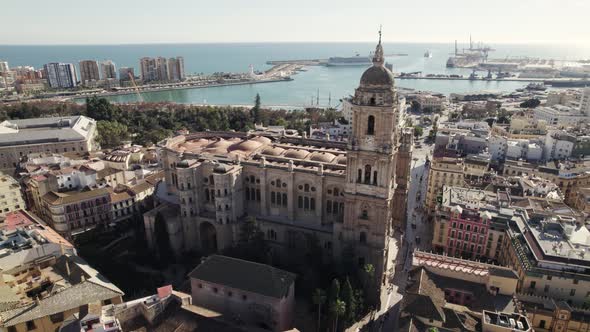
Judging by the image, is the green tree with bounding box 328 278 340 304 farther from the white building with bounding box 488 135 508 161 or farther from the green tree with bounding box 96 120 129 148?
the green tree with bounding box 96 120 129 148

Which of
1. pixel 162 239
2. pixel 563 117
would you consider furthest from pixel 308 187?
pixel 563 117

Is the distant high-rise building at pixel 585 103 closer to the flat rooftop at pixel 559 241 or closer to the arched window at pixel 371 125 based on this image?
the flat rooftop at pixel 559 241

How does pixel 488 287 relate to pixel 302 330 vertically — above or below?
above

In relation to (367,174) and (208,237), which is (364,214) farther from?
(208,237)

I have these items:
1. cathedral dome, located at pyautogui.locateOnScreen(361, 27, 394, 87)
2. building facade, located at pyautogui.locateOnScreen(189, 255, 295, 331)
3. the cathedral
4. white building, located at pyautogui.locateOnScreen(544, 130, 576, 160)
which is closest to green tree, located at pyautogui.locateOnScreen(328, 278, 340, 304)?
building facade, located at pyautogui.locateOnScreen(189, 255, 295, 331)

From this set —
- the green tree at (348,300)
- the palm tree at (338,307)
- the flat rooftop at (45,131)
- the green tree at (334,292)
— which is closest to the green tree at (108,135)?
the flat rooftop at (45,131)

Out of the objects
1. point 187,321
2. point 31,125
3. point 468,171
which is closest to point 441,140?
point 468,171

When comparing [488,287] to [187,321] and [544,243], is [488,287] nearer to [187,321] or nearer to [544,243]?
[544,243]
